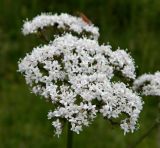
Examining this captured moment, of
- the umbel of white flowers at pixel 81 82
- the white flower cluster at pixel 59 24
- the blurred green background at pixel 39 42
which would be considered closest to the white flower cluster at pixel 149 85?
the umbel of white flowers at pixel 81 82

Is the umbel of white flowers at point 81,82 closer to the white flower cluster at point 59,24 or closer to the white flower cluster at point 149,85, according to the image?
the white flower cluster at point 149,85

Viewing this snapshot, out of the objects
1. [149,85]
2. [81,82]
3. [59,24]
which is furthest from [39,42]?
[81,82]

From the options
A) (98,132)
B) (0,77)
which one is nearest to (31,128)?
(98,132)

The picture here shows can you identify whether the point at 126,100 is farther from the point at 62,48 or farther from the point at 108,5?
the point at 108,5

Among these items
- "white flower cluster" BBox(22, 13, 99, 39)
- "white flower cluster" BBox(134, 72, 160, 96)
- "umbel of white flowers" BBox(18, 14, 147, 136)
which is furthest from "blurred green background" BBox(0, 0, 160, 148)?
"umbel of white flowers" BBox(18, 14, 147, 136)

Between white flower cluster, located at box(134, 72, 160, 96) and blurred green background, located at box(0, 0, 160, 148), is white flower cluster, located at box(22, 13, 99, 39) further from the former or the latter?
blurred green background, located at box(0, 0, 160, 148)

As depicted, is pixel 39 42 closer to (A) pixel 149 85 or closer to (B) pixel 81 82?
(A) pixel 149 85
